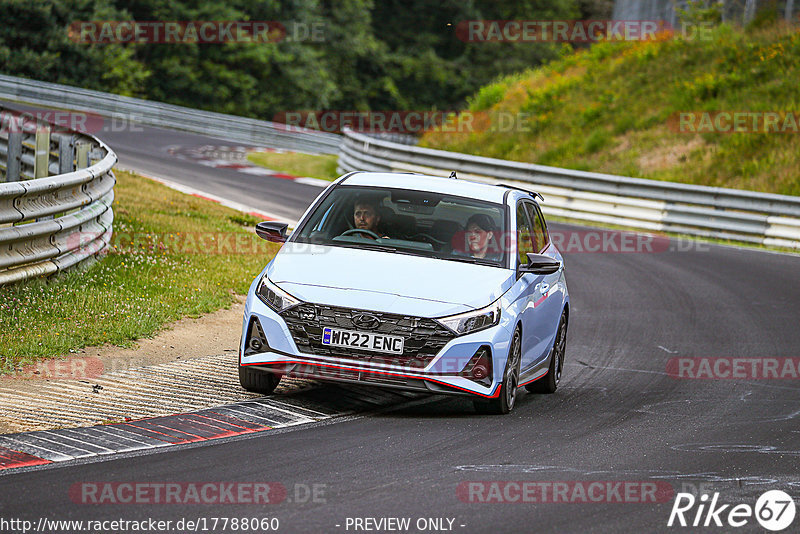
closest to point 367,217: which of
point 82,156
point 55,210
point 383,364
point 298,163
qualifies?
point 383,364

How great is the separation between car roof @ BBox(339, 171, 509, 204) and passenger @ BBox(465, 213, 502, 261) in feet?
1.07

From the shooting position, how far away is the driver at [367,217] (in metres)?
9.22

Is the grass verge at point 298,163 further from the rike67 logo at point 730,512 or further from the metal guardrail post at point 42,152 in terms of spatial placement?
the rike67 logo at point 730,512

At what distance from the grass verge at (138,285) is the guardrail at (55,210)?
202 mm

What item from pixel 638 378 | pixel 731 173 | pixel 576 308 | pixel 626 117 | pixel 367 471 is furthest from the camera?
pixel 626 117

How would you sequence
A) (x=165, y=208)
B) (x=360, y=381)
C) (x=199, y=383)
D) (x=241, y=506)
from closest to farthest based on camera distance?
(x=241, y=506) → (x=360, y=381) → (x=199, y=383) → (x=165, y=208)

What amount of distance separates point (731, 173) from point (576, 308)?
15431 mm

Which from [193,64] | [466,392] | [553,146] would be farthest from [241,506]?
[193,64]

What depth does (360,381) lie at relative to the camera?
800cm

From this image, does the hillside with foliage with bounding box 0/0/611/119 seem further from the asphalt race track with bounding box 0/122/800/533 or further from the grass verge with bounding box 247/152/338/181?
the asphalt race track with bounding box 0/122/800/533

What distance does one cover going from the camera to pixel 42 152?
15.6 m

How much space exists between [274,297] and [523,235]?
2342 mm

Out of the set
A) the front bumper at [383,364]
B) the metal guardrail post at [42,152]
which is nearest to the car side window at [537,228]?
the front bumper at [383,364]

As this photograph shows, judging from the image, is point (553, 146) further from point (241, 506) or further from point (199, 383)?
point (241, 506)
